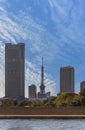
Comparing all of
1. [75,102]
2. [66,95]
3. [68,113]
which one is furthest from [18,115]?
[66,95]

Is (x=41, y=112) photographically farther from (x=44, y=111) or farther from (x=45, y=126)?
(x=45, y=126)

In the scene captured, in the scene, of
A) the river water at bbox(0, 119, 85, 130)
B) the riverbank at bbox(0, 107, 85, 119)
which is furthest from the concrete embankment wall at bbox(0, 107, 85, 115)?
the river water at bbox(0, 119, 85, 130)

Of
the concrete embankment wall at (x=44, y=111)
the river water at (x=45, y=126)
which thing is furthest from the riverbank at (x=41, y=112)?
the river water at (x=45, y=126)

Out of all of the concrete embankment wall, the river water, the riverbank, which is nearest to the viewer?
the river water

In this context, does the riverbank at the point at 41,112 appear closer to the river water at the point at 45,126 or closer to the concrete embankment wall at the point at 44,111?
the concrete embankment wall at the point at 44,111

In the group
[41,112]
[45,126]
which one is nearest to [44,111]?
[41,112]

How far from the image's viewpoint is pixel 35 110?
69812 mm

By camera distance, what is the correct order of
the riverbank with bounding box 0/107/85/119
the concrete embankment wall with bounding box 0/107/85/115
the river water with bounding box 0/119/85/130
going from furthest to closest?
the concrete embankment wall with bounding box 0/107/85/115 → the riverbank with bounding box 0/107/85/119 → the river water with bounding box 0/119/85/130

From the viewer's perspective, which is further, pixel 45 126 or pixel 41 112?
pixel 41 112

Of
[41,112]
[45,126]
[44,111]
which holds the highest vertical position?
[44,111]

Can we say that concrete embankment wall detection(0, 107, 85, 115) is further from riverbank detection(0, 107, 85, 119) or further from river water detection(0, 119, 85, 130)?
river water detection(0, 119, 85, 130)

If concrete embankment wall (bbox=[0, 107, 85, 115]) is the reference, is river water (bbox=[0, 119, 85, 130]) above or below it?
below

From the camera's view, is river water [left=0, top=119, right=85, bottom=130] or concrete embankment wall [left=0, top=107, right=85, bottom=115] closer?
river water [left=0, top=119, right=85, bottom=130]

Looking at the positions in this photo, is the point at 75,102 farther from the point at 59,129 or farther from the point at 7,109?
the point at 59,129
